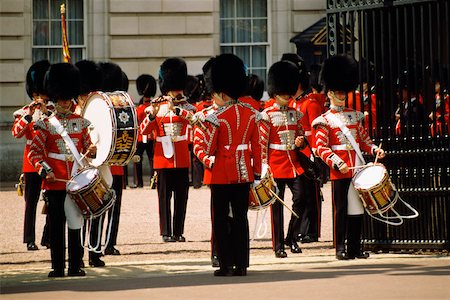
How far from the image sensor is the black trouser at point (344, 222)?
11523mm

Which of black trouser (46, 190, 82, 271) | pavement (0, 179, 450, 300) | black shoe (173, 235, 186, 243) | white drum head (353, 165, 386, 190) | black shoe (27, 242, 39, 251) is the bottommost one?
pavement (0, 179, 450, 300)

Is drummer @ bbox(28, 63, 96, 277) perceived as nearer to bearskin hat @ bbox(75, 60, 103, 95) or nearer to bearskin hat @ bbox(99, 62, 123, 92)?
bearskin hat @ bbox(75, 60, 103, 95)

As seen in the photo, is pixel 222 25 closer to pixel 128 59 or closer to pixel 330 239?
pixel 128 59

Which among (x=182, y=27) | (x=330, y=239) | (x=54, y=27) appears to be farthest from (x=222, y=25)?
(x=330, y=239)

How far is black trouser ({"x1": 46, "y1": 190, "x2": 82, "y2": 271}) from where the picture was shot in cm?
1065

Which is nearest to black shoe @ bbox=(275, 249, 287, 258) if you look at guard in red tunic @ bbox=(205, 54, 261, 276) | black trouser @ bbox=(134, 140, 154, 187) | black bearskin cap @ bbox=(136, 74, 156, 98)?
guard in red tunic @ bbox=(205, 54, 261, 276)

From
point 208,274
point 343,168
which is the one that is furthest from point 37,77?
point 208,274

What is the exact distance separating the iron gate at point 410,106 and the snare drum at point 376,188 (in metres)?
0.58

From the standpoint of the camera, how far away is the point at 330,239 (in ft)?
43.7

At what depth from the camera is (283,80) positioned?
12.2 meters

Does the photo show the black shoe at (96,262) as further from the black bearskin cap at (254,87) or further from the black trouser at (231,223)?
the black bearskin cap at (254,87)

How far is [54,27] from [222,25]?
261cm

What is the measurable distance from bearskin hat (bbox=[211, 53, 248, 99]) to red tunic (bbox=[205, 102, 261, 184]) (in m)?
0.15

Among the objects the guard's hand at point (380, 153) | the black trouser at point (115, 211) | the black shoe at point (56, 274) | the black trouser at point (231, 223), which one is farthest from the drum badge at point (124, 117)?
the guard's hand at point (380, 153)
